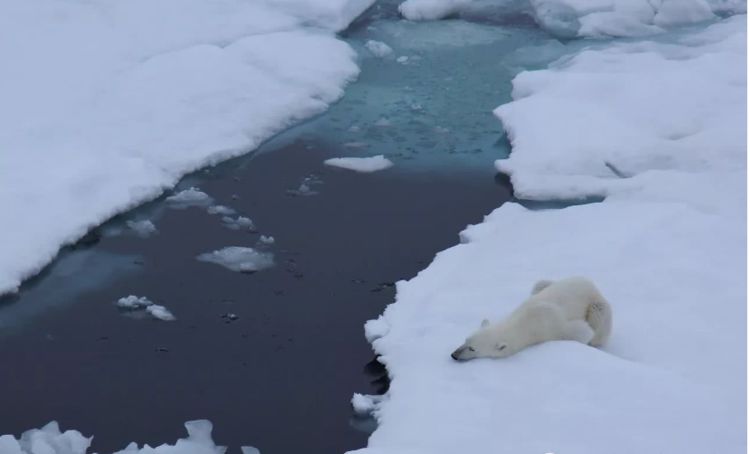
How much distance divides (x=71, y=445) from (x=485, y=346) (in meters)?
2.41

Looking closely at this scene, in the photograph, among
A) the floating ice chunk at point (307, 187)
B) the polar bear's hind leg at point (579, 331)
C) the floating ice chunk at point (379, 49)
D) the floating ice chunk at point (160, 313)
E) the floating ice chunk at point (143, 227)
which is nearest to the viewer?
the polar bear's hind leg at point (579, 331)

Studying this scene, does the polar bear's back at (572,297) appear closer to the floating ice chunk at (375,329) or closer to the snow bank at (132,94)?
the floating ice chunk at (375,329)

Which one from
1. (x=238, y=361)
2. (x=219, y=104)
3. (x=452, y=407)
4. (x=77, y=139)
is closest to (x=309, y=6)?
(x=219, y=104)

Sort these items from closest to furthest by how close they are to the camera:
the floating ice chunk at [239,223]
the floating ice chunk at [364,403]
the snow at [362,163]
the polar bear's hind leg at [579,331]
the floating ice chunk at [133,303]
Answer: the polar bear's hind leg at [579,331] < the floating ice chunk at [364,403] < the floating ice chunk at [133,303] < the floating ice chunk at [239,223] < the snow at [362,163]

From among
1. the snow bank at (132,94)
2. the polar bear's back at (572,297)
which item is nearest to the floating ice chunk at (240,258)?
the snow bank at (132,94)

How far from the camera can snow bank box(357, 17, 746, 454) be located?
16.5ft

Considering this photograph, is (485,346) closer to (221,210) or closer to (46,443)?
(46,443)

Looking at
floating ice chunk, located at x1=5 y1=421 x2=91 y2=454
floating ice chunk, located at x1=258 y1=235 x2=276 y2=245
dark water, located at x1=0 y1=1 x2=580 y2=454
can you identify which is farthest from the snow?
floating ice chunk, located at x1=5 y1=421 x2=91 y2=454

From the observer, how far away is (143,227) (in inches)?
319

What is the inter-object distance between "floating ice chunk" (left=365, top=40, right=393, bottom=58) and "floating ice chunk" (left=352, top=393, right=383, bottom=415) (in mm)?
7748

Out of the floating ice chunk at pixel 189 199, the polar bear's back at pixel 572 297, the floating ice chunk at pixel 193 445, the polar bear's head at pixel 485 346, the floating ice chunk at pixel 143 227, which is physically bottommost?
the floating ice chunk at pixel 189 199

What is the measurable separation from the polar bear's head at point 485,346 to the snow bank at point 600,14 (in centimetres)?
927

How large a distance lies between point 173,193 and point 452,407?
429cm

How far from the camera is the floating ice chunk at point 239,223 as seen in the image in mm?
8141
